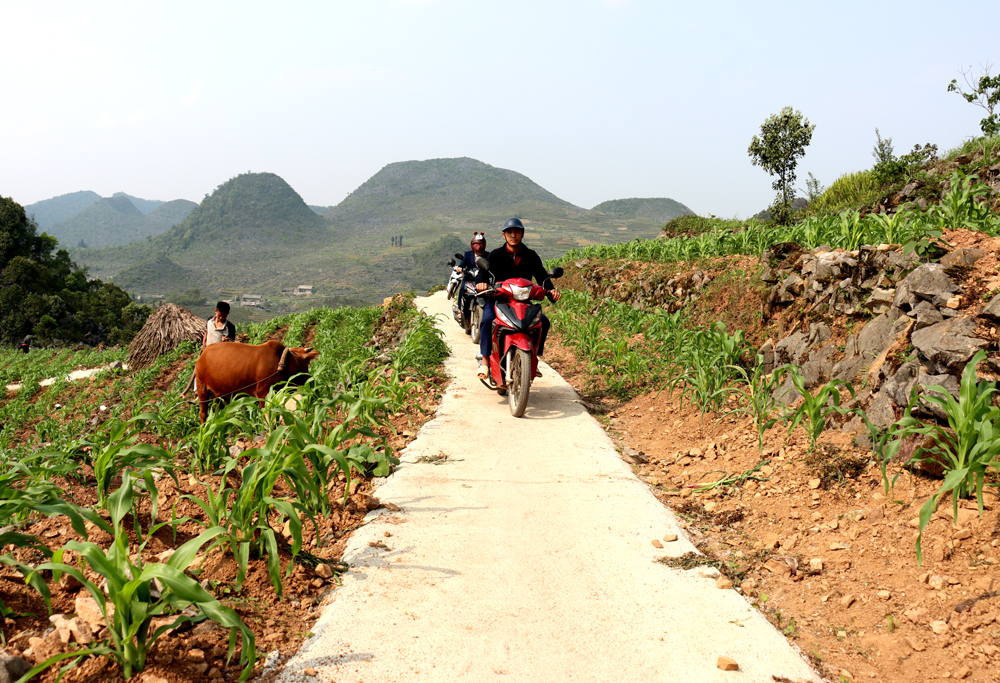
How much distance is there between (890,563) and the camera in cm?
303

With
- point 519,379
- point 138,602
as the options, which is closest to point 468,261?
point 519,379

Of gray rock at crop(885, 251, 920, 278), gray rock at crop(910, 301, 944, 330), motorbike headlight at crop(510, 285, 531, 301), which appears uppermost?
gray rock at crop(885, 251, 920, 278)

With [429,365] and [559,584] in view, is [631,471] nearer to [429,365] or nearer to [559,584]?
[559,584]

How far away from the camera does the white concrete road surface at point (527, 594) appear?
2.42 metres

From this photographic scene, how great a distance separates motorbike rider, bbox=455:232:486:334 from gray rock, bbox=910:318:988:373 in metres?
7.13

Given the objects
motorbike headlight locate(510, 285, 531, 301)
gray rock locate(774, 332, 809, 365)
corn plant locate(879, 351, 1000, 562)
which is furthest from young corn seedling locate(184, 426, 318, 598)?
gray rock locate(774, 332, 809, 365)

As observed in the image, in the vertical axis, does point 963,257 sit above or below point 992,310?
above

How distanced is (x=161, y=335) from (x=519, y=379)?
51.4 feet

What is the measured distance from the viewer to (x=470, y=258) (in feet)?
38.6

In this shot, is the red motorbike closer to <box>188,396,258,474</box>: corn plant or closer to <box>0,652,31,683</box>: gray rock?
<box>188,396,258,474</box>: corn plant

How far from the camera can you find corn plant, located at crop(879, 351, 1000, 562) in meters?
2.90

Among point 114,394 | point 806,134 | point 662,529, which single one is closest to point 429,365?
point 662,529

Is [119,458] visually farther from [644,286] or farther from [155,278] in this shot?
[155,278]

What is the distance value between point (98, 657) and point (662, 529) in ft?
9.63
